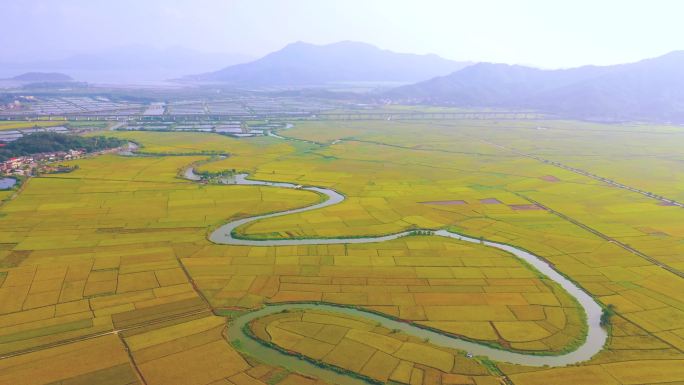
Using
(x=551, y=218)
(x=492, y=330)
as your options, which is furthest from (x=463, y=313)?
(x=551, y=218)

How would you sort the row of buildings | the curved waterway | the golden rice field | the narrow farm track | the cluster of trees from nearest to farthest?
the golden rice field
the curved waterway
the narrow farm track
the row of buildings
the cluster of trees

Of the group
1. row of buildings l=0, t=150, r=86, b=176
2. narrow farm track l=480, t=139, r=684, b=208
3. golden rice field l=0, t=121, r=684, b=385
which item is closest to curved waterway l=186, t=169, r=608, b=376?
golden rice field l=0, t=121, r=684, b=385

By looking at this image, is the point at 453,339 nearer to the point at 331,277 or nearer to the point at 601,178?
the point at 331,277

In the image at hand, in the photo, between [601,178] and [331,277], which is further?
[601,178]

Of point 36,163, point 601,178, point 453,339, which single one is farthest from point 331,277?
point 36,163

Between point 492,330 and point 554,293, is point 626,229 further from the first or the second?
point 492,330

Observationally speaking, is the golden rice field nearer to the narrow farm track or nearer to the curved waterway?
the curved waterway
